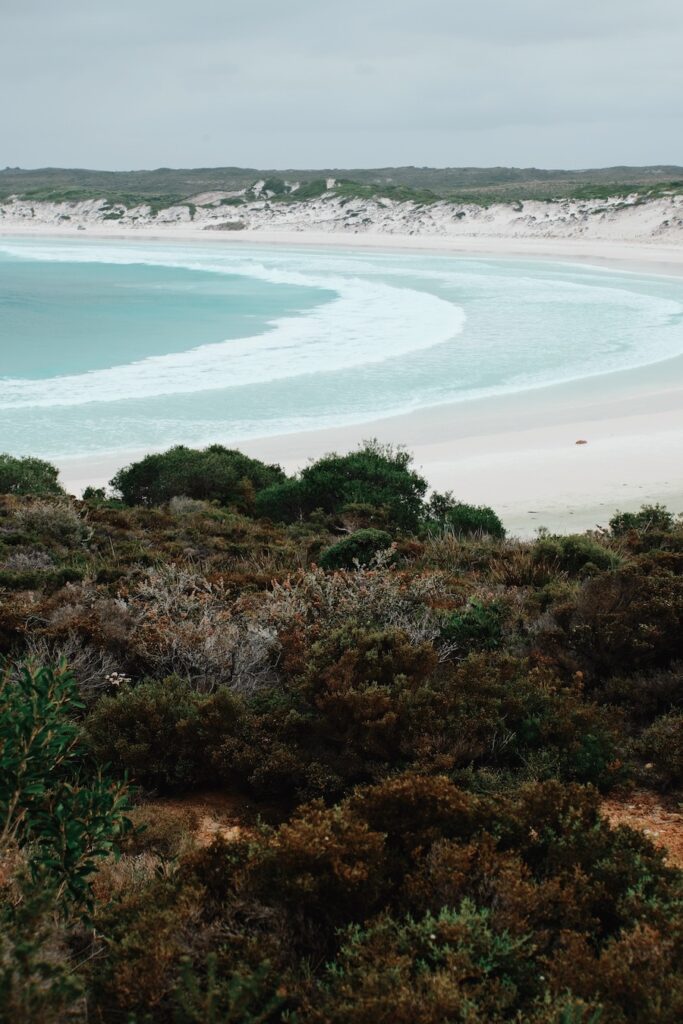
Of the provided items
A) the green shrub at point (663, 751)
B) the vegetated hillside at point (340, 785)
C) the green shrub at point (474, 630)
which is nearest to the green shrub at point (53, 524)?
the vegetated hillside at point (340, 785)

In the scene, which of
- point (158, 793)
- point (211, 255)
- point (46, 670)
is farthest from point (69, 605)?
point (211, 255)

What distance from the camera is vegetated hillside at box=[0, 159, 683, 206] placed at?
121m

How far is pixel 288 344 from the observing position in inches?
1194

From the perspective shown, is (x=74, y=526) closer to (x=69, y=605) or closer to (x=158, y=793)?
(x=69, y=605)

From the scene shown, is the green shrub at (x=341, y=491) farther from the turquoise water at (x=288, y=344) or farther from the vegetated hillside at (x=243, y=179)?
A: the vegetated hillside at (x=243, y=179)

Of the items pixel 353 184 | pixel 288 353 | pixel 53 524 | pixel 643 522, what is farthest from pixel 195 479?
pixel 353 184

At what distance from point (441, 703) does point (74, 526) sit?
5818 mm

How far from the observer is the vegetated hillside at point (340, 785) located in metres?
2.68

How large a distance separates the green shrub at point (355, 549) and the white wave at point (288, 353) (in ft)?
50.3

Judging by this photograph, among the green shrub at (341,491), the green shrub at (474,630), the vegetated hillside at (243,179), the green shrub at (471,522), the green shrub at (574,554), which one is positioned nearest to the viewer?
the green shrub at (474,630)

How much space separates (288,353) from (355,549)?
2067cm

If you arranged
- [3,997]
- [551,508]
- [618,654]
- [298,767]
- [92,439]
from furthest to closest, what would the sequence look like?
[92,439], [551,508], [618,654], [298,767], [3,997]

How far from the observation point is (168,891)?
3.13m

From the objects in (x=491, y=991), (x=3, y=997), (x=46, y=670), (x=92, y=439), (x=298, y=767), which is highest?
(x=46, y=670)
